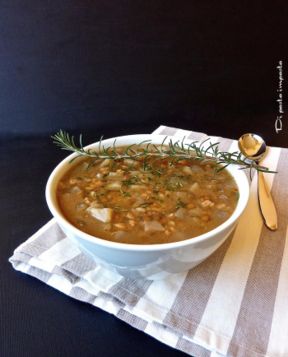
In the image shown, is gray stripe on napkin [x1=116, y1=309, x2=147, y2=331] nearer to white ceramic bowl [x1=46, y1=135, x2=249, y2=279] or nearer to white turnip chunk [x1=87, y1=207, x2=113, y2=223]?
white ceramic bowl [x1=46, y1=135, x2=249, y2=279]

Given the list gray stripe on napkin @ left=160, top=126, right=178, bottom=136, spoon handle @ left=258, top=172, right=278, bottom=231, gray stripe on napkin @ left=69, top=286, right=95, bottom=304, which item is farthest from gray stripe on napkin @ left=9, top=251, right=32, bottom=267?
gray stripe on napkin @ left=160, top=126, right=178, bottom=136

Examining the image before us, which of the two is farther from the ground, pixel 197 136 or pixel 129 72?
pixel 129 72

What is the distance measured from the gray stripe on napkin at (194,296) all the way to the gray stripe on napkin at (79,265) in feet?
0.58

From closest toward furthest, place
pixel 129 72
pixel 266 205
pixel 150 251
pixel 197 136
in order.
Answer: pixel 150 251, pixel 266 205, pixel 197 136, pixel 129 72

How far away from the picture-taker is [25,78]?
1366 mm

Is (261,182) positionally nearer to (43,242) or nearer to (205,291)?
(205,291)

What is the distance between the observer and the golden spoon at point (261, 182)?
0.84 m

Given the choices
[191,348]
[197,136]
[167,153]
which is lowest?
[191,348]

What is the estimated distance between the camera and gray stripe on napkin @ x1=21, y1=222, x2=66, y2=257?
2.57 ft

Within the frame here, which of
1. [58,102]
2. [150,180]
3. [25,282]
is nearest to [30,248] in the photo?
[25,282]

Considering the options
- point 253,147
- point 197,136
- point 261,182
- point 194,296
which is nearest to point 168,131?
point 197,136

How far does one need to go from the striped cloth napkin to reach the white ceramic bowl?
0.04 metres

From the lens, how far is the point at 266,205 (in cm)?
88

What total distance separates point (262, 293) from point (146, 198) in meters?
0.26
